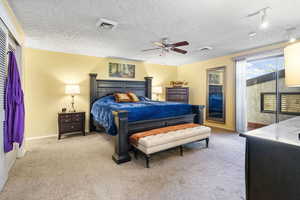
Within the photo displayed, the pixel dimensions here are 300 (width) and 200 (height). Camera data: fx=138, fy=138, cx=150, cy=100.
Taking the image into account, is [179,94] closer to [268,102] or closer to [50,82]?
[268,102]

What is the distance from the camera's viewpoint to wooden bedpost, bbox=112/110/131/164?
8.23ft

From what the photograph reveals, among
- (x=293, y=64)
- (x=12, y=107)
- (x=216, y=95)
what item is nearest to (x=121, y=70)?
(x=12, y=107)

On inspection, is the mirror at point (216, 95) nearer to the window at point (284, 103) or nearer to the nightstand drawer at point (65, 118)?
the window at point (284, 103)

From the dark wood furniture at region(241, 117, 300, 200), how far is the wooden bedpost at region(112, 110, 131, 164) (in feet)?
6.21

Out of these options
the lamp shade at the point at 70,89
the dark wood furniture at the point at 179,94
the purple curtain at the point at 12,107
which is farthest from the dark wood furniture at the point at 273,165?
the dark wood furniture at the point at 179,94

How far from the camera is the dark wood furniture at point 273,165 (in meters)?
0.94

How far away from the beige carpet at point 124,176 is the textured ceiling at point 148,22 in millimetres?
2572

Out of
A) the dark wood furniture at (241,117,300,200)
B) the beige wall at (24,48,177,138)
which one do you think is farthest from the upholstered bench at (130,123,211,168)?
the beige wall at (24,48,177,138)

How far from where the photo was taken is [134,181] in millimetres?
1989

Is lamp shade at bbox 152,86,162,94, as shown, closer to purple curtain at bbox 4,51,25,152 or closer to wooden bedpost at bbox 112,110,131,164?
wooden bedpost at bbox 112,110,131,164

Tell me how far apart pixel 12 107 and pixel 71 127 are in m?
1.86

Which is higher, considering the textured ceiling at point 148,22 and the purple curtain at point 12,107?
the textured ceiling at point 148,22

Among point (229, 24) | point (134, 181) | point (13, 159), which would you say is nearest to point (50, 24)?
point (13, 159)

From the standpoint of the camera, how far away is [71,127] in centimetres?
399
